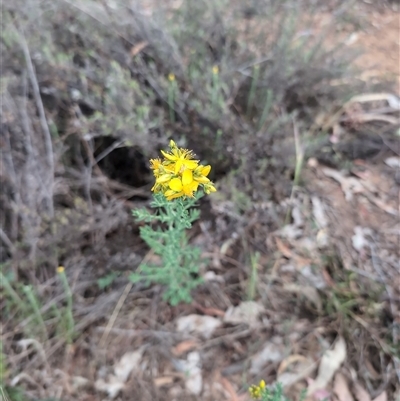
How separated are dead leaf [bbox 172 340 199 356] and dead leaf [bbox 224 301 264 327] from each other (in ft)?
0.55

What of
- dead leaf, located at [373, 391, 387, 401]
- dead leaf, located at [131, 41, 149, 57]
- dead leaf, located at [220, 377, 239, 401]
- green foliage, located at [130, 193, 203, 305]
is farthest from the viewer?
dead leaf, located at [131, 41, 149, 57]

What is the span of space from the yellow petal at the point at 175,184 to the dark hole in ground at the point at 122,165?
1186 millimetres

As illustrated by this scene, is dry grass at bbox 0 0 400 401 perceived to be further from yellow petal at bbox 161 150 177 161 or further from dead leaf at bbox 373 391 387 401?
yellow petal at bbox 161 150 177 161

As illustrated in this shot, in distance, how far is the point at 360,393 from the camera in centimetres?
167

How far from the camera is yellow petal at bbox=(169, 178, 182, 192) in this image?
3.16 ft

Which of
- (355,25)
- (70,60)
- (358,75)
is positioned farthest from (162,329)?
(355,25)

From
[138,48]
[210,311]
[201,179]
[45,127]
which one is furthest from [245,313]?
[138,48]

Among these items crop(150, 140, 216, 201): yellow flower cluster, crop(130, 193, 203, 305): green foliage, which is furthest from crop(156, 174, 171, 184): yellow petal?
crop(130, 193, 203, 305): green foliage

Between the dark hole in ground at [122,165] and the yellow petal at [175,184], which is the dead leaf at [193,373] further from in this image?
the yellow petal at [175,184]

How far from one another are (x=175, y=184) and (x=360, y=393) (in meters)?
1.26

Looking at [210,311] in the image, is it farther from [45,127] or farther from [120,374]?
[45,127]

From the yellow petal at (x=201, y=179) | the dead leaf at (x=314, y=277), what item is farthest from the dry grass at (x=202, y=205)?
the yellow petal at (x=201, y=179)

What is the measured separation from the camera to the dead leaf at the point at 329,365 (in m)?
1.71

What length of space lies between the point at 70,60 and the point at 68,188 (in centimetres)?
61
